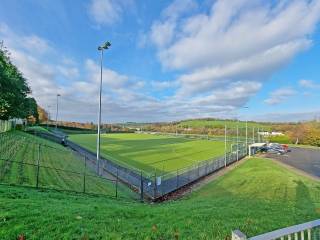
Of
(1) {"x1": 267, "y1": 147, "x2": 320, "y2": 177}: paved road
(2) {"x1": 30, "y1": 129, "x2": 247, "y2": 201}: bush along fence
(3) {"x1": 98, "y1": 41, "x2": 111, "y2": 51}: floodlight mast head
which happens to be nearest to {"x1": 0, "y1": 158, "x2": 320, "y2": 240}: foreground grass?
(2) {"x1": 30, "y1": 129, "x2": 247, "y2": 201}: bush along fence

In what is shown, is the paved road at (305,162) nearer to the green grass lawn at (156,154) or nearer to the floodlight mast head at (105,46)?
the green grass lawn at (156,154)

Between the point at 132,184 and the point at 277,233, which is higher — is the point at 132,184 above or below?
below

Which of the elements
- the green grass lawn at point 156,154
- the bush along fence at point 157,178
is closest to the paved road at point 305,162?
the bush along fence at point 157,178

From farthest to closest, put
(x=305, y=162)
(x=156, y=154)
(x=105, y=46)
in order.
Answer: (x=156, y=154) → (x=305, y=162) → (x=105, y=46)

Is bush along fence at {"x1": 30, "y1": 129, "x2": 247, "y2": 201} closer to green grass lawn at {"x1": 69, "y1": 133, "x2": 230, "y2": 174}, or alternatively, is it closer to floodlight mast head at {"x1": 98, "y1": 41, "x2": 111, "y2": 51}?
green grass lawn at {"x1": 69, "y1": 133, "x2": 230, "y2": 174}

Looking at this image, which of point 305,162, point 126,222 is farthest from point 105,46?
point 305,162

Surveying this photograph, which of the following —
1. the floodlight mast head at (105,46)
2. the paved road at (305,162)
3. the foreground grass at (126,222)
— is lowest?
the paved road at (305,162)

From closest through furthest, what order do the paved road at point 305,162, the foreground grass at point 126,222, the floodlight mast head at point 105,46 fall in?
the foreground grass at point 126,222
the floodlight mast head at point 105,46
the paved road at point 305,162

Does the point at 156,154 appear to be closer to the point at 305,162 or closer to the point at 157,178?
the point at 305,162

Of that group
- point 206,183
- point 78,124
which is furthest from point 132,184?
point 78,124

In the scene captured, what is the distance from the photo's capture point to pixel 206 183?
84.1 ft

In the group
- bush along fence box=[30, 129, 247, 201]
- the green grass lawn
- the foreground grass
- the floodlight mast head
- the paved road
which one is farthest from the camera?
the green grass lawn

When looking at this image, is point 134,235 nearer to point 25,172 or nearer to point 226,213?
point 226,213

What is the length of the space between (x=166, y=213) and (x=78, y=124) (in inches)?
6323
